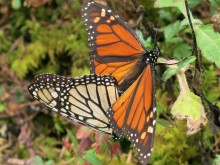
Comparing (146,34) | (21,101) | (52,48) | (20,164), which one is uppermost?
(146,34)

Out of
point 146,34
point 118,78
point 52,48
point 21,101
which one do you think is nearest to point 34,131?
point 21,101

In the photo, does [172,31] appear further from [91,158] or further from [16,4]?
[16,4]

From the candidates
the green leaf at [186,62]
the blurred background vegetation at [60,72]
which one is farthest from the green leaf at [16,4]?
the green leaf at [186,62]

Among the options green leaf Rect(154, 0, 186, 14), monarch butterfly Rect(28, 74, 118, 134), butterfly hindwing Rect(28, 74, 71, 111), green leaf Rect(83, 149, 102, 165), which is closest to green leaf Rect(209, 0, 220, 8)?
green leaf Rect(154, 0, 186, 14)

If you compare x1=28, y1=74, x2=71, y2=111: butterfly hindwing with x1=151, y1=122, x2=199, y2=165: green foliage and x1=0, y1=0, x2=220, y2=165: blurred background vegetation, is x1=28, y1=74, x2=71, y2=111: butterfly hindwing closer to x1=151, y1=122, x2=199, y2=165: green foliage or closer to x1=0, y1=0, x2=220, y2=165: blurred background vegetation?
x1=0, y1=0, x2=220, y2=165: blurred background vegetation

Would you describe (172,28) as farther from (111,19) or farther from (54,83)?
(54,83)

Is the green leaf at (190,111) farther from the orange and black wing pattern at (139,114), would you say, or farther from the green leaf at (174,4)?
the green leaf at (174,4)

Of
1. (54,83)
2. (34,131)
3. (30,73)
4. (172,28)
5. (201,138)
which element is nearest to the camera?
(54,83)
